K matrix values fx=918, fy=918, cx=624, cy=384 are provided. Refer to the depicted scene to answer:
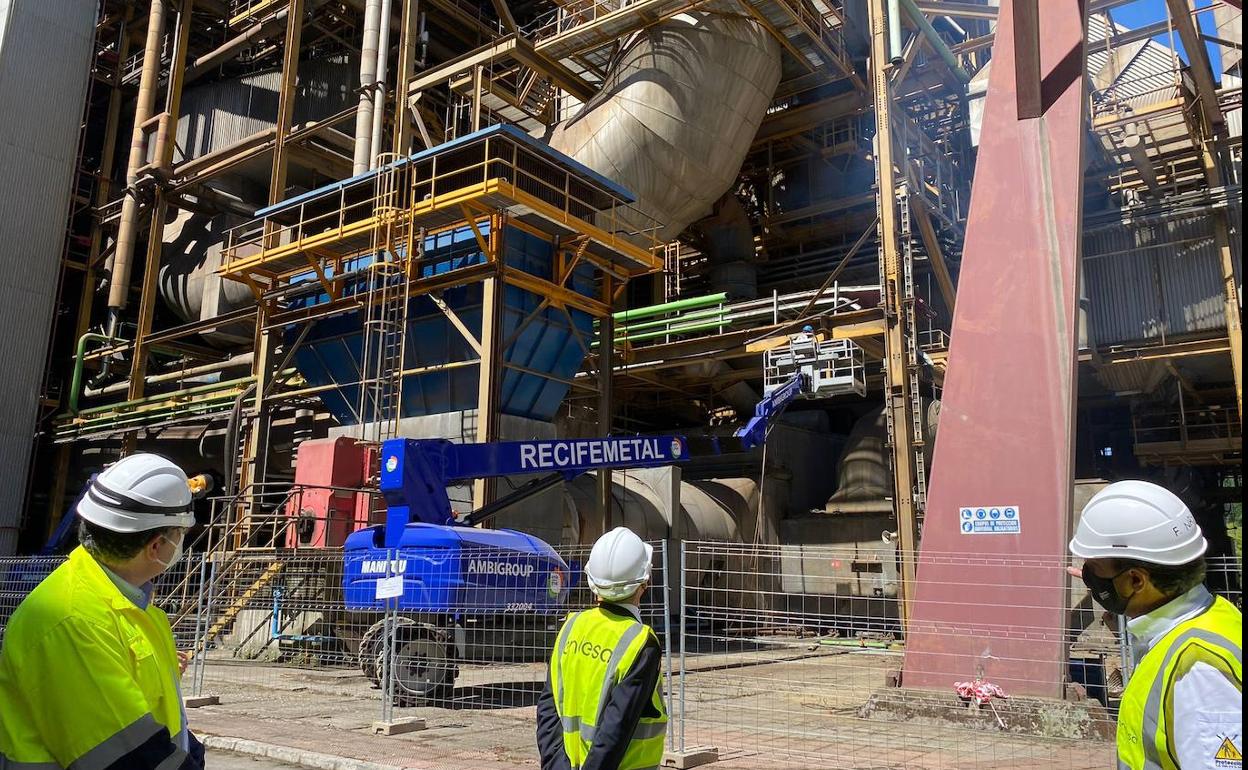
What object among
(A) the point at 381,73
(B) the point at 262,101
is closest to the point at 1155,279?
(A) the point at 381,73

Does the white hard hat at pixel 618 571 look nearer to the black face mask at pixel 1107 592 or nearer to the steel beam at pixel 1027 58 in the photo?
the black face mask at pixel 1107 592

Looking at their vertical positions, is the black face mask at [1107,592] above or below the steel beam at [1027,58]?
below

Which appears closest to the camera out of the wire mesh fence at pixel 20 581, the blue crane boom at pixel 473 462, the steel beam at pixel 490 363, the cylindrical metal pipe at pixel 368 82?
the blue crane boom at pixel 473 462

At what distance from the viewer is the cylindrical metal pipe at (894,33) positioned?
16469 mm

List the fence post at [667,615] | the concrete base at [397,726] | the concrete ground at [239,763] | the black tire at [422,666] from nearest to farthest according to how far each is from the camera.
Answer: the fence post at [667,615], the concrete ground at [239,763], the concrete base at [397,726], the black tire at [422,666]

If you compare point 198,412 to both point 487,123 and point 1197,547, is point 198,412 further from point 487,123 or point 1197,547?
point 1197,547

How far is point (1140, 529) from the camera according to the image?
2.28 meters

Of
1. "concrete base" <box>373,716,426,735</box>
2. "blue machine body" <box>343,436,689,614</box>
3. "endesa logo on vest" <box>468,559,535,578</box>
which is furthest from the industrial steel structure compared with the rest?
"concrete base" <box>373,716,426,735</box>

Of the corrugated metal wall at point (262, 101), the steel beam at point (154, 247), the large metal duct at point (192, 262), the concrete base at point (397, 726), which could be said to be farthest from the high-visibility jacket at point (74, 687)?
the corrugated metal wall at point (262, 101)

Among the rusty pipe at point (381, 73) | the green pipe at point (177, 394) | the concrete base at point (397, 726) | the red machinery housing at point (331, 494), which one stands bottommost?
the concrete base at point (397, 726)

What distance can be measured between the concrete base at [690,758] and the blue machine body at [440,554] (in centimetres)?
287

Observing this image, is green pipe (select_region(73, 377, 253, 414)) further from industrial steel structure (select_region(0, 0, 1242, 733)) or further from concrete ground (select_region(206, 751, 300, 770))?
concrete ground (select_region(206, 751, 300, 770))

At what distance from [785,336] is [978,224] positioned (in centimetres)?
916

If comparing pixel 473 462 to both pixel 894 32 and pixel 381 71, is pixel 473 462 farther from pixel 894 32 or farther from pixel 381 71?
pixel 381 71
